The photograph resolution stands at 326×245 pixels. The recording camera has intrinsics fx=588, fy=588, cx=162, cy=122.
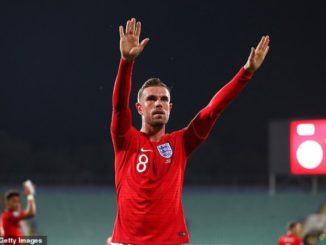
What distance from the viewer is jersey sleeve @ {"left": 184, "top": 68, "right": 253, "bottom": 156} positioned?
124 inches

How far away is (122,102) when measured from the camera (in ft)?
9.91

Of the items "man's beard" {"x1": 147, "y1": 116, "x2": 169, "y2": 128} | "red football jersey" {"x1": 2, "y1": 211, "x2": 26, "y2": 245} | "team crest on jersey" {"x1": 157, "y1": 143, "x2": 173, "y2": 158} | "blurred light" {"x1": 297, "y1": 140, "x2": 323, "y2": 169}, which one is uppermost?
"man's beard" {"x1": 147, "y1": 116, "x2": 169, "y2": 128}

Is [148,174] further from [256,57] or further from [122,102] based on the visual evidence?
[256,57]

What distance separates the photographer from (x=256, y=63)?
3.25 meters

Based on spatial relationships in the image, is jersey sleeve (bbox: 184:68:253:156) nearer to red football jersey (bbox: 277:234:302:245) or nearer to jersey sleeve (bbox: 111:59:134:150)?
jersey sleeve (bbox: 111:59:134:150)

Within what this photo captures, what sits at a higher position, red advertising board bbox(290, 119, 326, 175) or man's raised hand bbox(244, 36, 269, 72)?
man's raised hand bbox(244, 36, 269, 72)

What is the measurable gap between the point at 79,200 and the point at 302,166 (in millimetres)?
6969

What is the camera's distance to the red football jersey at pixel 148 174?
3.01 m

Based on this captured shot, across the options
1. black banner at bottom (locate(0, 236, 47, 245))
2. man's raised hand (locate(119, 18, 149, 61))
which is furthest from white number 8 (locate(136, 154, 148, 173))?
black banner at bottom (locate(0, 236, 47, 245))

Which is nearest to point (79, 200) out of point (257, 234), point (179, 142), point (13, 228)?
point (257, 234)

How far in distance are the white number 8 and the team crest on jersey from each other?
0.09 meters

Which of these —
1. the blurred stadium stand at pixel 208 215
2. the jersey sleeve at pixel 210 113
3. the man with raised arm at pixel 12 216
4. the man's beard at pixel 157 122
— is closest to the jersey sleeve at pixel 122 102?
the man's beard at pixel 157 122

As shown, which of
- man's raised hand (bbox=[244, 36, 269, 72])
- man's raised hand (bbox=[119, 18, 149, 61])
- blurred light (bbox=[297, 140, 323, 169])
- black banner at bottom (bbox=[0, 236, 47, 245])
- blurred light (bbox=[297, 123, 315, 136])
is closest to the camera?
man's raised hand (bbox=[119, 18, 149, 61])

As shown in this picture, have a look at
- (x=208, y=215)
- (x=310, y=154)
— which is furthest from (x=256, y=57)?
(x=208, y=215)
